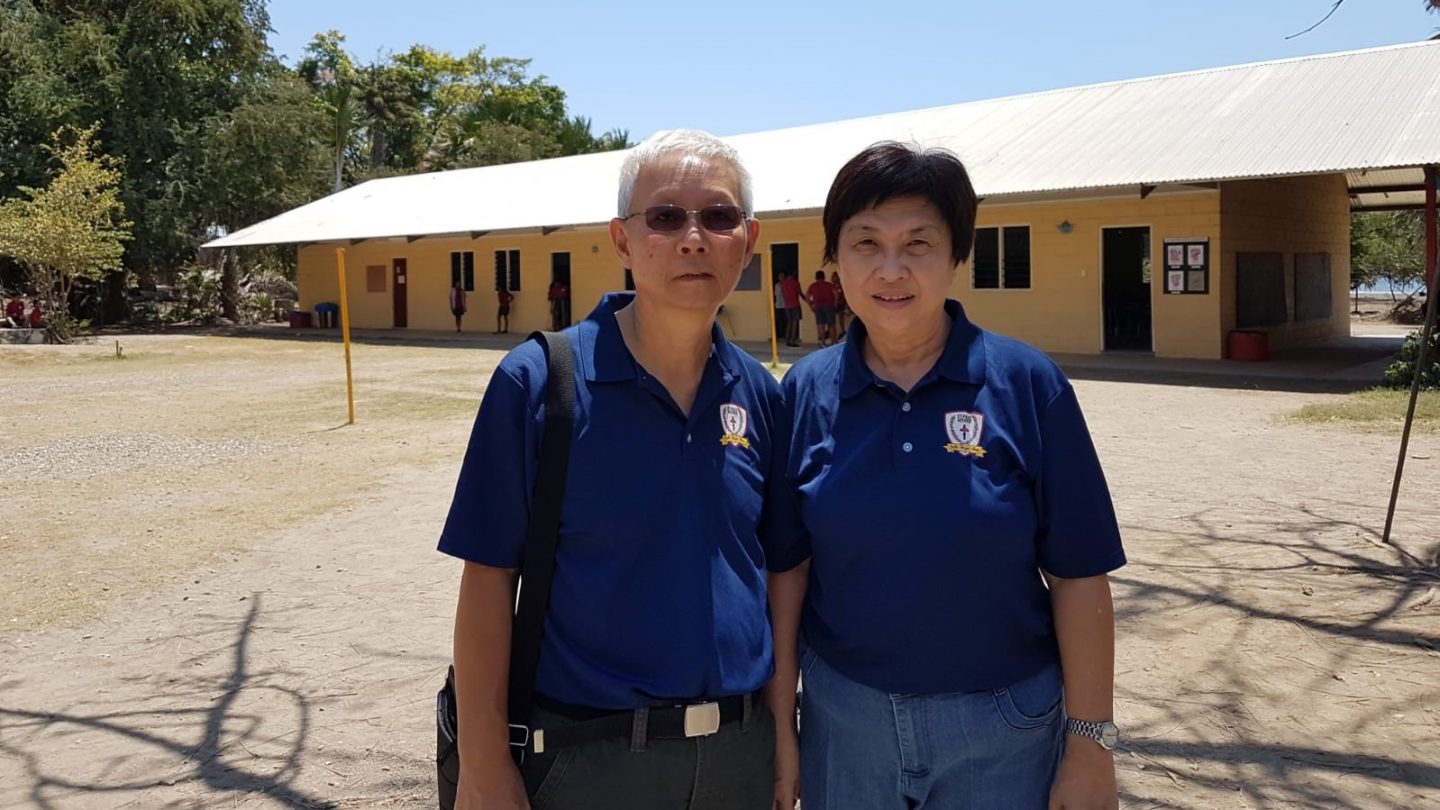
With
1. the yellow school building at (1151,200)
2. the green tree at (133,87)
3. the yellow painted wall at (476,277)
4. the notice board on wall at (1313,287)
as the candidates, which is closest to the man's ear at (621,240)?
the yellow school building at (1151,200)

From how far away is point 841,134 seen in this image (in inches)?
965

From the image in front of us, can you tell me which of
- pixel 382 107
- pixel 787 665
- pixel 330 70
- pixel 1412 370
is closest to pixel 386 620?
pixel 787 665

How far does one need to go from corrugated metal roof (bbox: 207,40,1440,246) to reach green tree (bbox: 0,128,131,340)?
4757 mm

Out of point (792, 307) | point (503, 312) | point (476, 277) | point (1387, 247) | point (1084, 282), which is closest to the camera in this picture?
point (1084, 282)

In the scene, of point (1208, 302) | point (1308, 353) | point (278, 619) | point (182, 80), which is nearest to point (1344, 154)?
point (1208, 302)

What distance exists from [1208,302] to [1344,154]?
3277 mm

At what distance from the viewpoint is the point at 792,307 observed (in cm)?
2125

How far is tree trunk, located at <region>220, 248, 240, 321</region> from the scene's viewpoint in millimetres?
34688

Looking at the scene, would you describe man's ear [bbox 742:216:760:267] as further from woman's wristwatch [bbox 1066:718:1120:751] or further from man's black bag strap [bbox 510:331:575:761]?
woman's wristwatch [bbox 1066:718:1120:751]

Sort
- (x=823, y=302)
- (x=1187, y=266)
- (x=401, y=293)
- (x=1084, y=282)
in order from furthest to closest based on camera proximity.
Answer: (x=401, y=293) → (x=823, y=302) → (x=1084, y=282) → (x=1187, y=266)

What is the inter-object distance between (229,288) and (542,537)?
120 ft

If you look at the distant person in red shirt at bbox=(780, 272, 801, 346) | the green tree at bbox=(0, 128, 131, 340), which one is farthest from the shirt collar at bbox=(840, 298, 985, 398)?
the green tree at bbox=(0, 128, 131, 340)

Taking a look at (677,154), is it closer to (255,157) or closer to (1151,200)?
(1151,200)

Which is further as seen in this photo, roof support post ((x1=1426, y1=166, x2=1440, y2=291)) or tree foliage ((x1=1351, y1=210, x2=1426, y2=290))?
tree foliage ((x1=1351, y1=210, x2=1426, y2=290))
